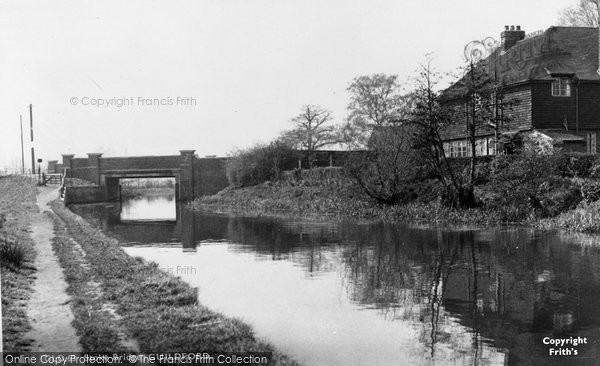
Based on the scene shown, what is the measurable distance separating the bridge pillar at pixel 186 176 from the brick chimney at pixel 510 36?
25.0m

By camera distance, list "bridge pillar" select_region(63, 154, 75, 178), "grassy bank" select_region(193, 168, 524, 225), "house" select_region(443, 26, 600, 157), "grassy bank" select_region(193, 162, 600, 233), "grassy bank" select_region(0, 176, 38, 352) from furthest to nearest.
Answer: "bridge pillar" select_region(63, 154, 75, 178) < "house" select_region(443, 26, 600, 157) < "grassy bank" select_region(193, 168, 524, 225) < "grassy bank" select_region(193, 162, 600, 233) < "grassy bank" select_region(0, 176, 38, 352)

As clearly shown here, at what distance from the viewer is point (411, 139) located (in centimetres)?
2812

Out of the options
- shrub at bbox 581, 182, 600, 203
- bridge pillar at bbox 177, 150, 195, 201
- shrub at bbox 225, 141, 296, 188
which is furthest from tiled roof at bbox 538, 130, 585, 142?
bridge pillar at bbox 177, 150, 195, 201

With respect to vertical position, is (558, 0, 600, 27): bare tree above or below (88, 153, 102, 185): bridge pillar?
above

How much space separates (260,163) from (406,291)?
32.6m

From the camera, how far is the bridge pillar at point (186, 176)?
161 ft

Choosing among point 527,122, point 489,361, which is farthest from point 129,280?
point 527,122

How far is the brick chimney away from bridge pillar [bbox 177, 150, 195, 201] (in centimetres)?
2495

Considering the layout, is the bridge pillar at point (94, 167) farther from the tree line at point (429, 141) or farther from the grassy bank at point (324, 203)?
the tree line at point (429, 141)

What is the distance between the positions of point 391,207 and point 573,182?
818 cm

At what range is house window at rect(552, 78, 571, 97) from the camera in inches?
1252

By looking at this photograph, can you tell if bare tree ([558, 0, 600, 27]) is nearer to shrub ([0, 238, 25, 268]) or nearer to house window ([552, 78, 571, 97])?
house window ([552, 78, 571, 97])

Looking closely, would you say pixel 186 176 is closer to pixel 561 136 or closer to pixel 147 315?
pixel 561 136

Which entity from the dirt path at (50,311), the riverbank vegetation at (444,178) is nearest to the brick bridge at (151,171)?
the riverbank vegetation at (444,178)
